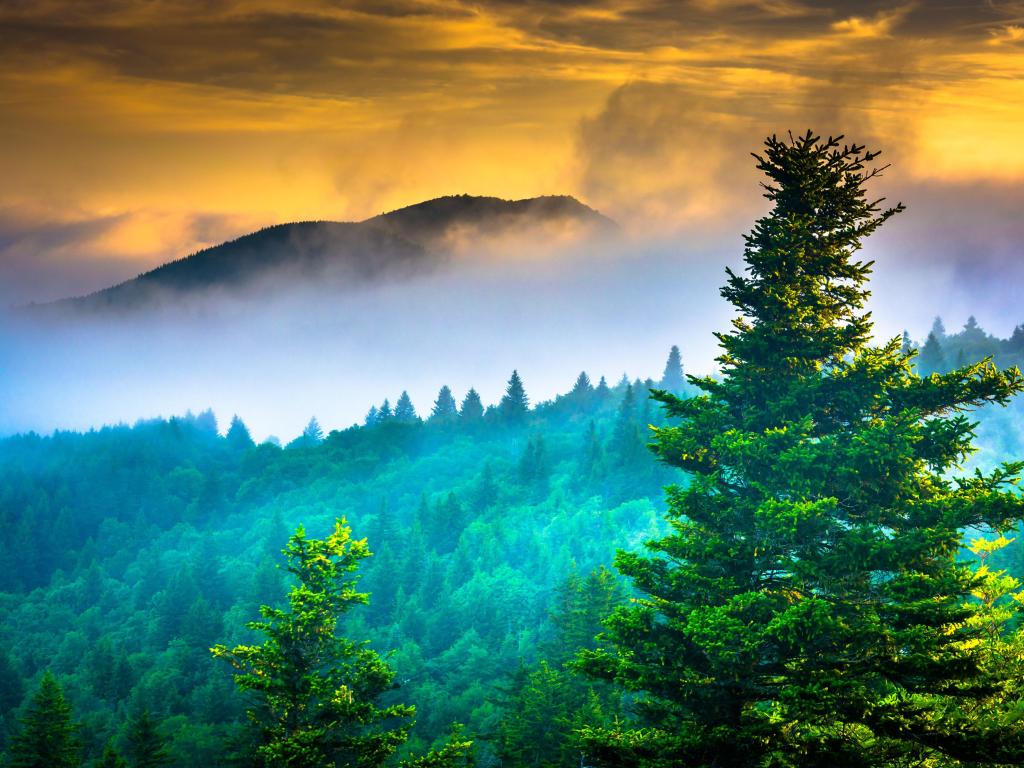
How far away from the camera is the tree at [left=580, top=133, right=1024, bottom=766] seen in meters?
19.8

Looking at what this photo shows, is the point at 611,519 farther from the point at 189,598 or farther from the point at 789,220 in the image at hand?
the point at 789,220

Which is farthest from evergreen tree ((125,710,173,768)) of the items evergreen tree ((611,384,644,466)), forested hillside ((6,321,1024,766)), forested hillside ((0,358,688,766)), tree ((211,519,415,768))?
evergreen tree ((611,384,644,466))

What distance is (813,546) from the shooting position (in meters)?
21.6

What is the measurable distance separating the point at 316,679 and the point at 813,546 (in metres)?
13.3

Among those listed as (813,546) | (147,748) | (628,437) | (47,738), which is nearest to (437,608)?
(628,437)

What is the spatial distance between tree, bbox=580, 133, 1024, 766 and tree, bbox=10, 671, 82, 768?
129ft

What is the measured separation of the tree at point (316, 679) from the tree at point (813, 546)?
24.7 feet

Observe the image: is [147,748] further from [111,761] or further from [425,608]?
[425,608]

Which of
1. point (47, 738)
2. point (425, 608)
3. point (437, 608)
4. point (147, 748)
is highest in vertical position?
point (47, 738)

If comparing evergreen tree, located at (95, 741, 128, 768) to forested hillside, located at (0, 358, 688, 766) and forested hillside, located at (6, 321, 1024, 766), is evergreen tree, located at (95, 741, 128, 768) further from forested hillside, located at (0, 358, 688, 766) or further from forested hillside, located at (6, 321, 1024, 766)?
forested hillside, located at (6, 321, 1024, 766)

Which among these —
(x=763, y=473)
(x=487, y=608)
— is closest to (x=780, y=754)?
(x=763, y=473)

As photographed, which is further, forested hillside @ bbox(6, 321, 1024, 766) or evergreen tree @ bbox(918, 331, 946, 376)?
evergreen tree @ bbox(918, 331, 946, 376)

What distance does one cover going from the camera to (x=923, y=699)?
20047mm

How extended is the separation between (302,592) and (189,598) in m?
122
